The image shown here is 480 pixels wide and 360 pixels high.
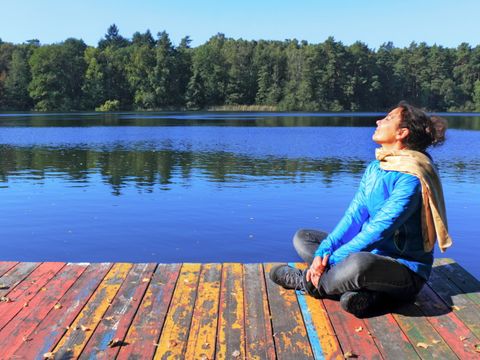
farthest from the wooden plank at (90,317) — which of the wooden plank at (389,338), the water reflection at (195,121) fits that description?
the water reflection at (195,121)

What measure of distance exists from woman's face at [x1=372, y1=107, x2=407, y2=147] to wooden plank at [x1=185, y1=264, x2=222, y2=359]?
1761 mm

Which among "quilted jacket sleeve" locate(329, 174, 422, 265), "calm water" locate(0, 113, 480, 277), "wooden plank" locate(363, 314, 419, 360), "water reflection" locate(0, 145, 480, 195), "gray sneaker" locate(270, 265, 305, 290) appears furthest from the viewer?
"water reflection" locate(0, 145, 480, 195)

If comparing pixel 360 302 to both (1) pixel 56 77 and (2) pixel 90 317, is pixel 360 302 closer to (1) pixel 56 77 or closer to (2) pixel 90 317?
(2) pixel 90 317

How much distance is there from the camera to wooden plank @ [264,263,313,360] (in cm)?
311

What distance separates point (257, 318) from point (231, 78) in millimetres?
94232

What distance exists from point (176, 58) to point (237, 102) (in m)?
14.7

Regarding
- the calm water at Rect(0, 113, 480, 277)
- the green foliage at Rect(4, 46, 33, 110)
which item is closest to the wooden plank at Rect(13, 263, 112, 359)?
the calm water at Rect(0, 113, 480, 277)

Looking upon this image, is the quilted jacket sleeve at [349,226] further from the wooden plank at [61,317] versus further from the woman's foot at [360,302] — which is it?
the wooden plank at [61,317]

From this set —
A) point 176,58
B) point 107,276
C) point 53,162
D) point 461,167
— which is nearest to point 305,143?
point 461,167

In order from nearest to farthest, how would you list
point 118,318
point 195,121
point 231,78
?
point 118,318 < point 195,121 < point 231,78

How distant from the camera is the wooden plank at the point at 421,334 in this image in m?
3.10

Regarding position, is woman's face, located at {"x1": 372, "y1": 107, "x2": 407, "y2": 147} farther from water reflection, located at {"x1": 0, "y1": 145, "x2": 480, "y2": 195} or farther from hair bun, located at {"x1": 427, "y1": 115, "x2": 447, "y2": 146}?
water reflection, located at {"x1": 0, "y1": 145, "x2": 480, "y2": 195}

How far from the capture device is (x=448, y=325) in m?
3.50

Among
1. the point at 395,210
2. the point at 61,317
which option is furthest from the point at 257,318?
the point at 61,317
